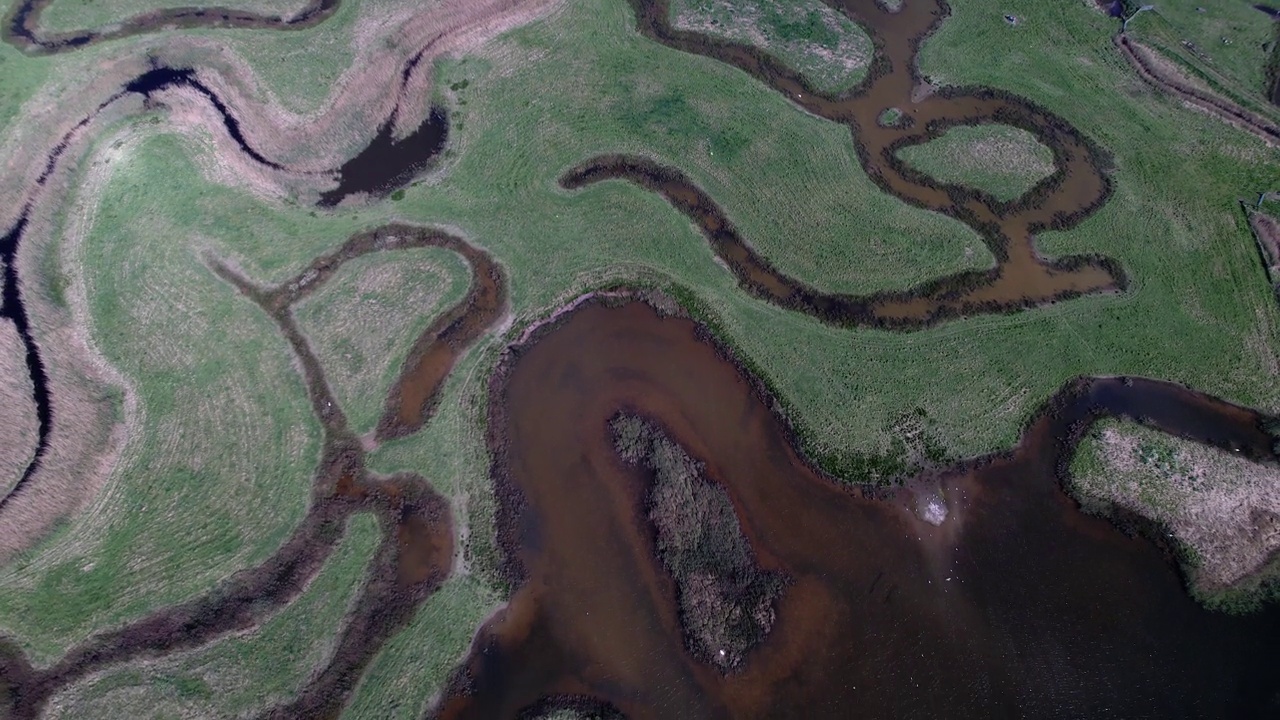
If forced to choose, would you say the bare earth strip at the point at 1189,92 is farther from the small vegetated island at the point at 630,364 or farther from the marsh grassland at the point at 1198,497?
the marsh grassland at the point at 1198,497

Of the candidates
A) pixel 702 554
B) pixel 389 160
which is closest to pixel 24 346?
pixel 389 160

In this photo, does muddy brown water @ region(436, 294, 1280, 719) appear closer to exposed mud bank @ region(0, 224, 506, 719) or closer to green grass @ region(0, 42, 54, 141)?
exposed mud bank @ region(0, 224, 506, 719)

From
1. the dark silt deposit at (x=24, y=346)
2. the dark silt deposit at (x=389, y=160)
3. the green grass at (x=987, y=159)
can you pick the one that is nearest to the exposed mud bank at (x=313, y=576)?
the dark silt deposit at (x=24, y=346)

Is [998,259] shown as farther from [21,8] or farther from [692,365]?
[21,8]

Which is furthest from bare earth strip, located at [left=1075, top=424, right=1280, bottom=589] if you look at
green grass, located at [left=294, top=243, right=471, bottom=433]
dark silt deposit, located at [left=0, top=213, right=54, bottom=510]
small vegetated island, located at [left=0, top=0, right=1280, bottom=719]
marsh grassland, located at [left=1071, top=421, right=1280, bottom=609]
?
dark silt deposit, located at [left=0, top=213, right=54, bottom=510]

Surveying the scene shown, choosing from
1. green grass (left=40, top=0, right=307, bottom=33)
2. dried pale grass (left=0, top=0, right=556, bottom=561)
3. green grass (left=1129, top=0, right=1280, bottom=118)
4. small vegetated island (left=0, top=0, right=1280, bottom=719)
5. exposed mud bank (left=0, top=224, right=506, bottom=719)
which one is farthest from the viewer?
green grass (left=1129, top=0, right=1280, bottom=118)

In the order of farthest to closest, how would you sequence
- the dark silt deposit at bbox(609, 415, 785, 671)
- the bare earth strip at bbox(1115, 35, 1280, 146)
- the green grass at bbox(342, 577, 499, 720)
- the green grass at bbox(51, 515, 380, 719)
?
the bare earth strip at bbox(1115, 35, 1280, 146) → the dark silt deposit at bbox(609, 415, 785, 671) → the green grass at bbox(342, 577, 499, 720) → the green grass at bbox(51, 515, 380, 719)

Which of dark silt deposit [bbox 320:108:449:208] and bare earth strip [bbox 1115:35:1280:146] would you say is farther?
bare earth strip [bbox 1115:35:1280:146]

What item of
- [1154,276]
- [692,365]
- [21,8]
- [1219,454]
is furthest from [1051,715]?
[21,8]
